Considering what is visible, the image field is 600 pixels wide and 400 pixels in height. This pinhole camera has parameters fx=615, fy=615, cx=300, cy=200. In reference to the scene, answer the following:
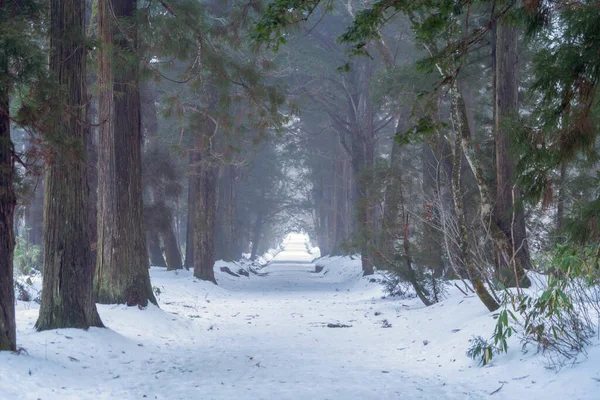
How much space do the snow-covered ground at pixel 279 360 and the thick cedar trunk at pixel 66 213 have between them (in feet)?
1.27

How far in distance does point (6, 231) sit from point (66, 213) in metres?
1.56

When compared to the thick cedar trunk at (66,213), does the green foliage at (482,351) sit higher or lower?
lower

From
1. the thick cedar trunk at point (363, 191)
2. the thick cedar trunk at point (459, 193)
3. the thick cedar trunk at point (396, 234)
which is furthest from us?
the thick cedar trunk at point (363, 191)

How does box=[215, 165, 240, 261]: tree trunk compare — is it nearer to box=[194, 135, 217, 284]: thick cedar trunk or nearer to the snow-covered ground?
box=[194, 135, 217, 284]: thick cedar trunk

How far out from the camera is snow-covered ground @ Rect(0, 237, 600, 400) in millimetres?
6172

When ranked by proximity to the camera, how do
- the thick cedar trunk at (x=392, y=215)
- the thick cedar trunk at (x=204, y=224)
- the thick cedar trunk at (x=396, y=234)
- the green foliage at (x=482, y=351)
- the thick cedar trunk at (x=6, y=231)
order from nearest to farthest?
the thick cedar trunk at (x=6, y=231) < the green foliage at (x=482, y=351) < the thick cedar trunk at (x=396, y=234) < the thick cedar trunk at (x=392, y=215) < the thick cedar trunk at (x=204, y=224)

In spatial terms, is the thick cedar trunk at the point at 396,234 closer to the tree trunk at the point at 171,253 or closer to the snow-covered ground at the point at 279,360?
the snow-covered ground at the point at 279,360

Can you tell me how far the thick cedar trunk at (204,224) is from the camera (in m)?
21.5

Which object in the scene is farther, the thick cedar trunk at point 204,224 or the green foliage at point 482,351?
the thick cedar trunk at point 204,224

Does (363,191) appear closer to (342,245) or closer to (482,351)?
(342,245)

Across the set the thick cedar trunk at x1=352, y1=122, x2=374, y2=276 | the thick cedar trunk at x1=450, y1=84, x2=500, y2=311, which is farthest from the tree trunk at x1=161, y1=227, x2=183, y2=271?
the thick cedar trunk at x1=450, y1=84, x2=500, y2=311

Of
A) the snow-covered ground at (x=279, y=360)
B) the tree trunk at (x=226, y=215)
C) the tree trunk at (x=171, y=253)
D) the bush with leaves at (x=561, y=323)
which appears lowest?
the snow-covered ground at (x=279, y=360)

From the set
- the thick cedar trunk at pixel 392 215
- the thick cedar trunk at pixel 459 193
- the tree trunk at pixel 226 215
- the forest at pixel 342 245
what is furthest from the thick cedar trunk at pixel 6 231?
the tree trunk at pixel 226 215

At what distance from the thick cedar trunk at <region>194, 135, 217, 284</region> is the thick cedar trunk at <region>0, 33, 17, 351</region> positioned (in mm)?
14263
